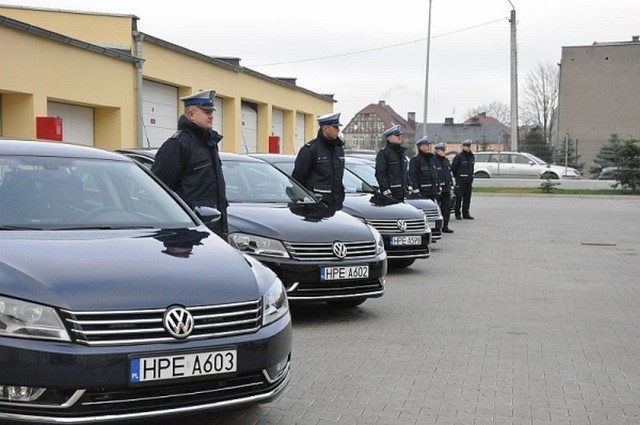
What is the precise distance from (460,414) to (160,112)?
64.6 feet

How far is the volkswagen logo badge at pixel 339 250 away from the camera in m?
7.71

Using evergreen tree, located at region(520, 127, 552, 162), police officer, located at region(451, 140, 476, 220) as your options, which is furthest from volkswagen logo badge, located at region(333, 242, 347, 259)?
evergreen tree, located at region(520, 127, 552, 162)

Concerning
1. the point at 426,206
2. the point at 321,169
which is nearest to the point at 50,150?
the point at 321,169

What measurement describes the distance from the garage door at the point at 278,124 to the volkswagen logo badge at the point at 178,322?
29.8m

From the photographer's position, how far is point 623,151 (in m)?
33.7

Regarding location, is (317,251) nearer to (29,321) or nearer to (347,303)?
(347,303)

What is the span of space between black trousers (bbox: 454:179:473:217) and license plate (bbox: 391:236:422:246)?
33.0ft

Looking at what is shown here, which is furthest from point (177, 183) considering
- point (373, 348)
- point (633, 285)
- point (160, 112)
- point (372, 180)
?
point (160, 112)

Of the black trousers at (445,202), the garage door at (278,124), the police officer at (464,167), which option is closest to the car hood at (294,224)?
the black trousers at (445,202)

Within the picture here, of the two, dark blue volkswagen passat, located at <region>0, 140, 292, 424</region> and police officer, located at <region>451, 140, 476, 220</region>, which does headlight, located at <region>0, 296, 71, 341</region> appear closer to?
dark blue volkswagen passat, located at <region>0, 140, 292, 424</region>

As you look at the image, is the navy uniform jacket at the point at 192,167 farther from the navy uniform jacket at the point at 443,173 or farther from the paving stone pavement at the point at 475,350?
the navy uniform jacket at the point at 443,173

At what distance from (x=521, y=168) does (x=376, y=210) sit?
31.8m

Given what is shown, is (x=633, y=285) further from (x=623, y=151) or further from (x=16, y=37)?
(x=623, y=151)

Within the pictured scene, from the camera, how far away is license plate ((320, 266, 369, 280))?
25.0 ft
